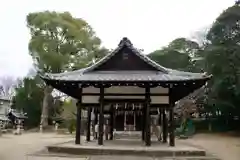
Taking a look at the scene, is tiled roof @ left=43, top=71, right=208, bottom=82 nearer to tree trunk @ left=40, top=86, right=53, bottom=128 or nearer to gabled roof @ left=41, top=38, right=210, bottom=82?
gabled roof @ left=41, top=38, right=210, bottom=82

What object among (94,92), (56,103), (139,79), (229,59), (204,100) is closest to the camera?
(139,79)

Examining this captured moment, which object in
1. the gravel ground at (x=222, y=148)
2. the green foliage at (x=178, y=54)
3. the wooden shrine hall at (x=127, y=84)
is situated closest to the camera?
the wooden shrine hall at (x=127, y=84)

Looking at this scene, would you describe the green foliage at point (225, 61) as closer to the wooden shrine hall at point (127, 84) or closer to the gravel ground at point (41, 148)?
the gravel ground at point (41, 148)

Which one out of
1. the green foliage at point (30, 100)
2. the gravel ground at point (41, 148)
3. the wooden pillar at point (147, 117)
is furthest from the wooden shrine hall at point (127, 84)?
the green foliage at point (30, 100)

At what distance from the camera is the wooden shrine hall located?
13227 millimetres

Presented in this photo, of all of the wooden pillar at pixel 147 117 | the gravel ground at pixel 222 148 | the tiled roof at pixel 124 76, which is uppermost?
the tiled roof at pixel 124 76

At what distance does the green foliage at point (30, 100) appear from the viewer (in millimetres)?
45812

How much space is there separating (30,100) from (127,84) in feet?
117

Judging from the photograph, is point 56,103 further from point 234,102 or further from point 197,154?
point 197,154

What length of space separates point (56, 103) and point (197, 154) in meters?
38.1

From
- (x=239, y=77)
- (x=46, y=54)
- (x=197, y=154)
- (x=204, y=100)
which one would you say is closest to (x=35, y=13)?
(x=46, y=54)

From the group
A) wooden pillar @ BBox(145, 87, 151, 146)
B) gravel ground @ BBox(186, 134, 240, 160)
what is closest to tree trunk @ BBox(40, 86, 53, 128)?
gravel ground @ BBox(186, 134, 240, 160)

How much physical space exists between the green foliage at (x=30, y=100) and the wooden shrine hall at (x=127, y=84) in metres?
32.0

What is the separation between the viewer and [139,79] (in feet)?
43.2
